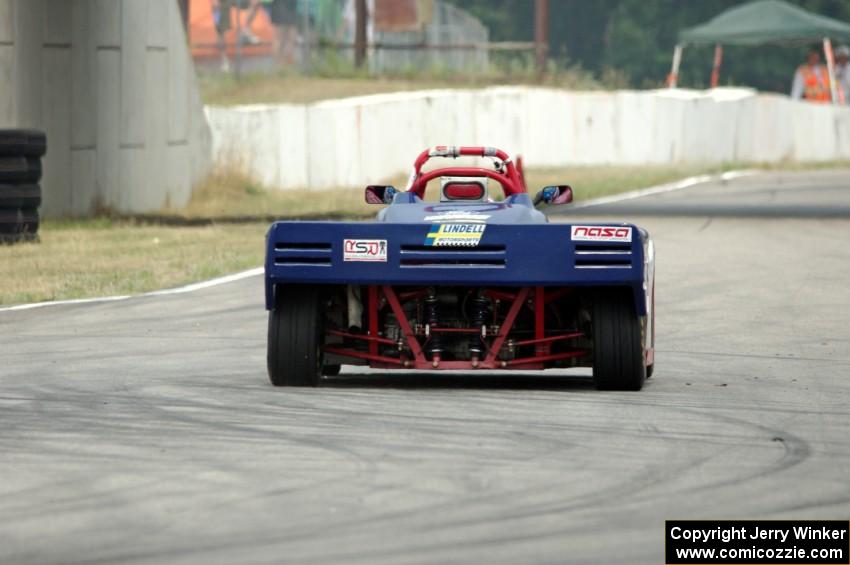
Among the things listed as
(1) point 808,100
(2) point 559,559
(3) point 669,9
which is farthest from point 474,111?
(3) point 669,9

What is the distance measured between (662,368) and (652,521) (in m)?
4.74

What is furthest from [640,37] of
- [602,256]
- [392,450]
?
[392,450]

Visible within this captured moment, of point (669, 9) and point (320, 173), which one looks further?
point (669, 9)

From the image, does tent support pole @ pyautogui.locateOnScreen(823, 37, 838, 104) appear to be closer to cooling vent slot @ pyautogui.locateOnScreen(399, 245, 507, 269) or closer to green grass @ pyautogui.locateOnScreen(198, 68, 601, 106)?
green grass @ pyautogui.locateOnScreen(198, 68, 601, 106)

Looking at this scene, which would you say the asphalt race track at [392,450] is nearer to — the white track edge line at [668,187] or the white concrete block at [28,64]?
the white concrete block at [28,64]

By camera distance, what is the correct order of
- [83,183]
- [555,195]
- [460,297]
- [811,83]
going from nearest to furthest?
[460,297]
[555,195]
[83,183]
[811,83]

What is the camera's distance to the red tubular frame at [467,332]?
33.6ft

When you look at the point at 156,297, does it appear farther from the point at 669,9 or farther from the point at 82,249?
the point at 669,9

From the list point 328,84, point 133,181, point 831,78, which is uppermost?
point 133,181

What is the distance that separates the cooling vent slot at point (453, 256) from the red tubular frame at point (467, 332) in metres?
0.33

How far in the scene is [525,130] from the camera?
3972 centimetres

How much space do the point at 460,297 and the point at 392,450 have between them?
2474 mm

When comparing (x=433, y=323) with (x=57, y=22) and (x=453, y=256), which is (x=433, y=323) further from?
(x=57, y=22)

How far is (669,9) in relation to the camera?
268ft
